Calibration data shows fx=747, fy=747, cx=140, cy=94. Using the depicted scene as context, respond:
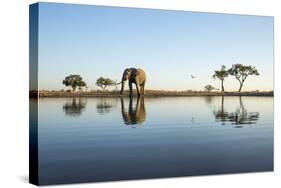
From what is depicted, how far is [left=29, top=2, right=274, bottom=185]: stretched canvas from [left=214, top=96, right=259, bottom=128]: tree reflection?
18 millimetres

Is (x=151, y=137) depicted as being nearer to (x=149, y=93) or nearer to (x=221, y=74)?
(x=149, y=93)

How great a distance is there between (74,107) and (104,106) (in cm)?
49

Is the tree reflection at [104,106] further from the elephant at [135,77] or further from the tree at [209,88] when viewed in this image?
the tree at [209,88]

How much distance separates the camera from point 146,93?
472 inches

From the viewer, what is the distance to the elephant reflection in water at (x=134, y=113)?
38.4ft

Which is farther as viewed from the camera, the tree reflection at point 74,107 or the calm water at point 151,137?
the tree reflection at point 74,107

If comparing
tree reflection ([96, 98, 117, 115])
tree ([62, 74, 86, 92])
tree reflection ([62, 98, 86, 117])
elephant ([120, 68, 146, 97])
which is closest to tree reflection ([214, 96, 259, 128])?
elephant ([120, 68, 146, 97])

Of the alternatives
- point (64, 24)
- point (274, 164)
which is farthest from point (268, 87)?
point (64, 24)

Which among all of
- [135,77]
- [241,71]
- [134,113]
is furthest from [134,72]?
[241,71]

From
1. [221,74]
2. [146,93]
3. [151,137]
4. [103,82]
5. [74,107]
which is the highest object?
[221,74]

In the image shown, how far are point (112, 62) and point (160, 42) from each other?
2.96 ft

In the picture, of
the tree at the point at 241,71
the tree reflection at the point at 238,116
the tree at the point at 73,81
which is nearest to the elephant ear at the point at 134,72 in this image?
the tree at the point at 73,81

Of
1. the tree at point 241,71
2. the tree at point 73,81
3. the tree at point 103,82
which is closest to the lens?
the tree at point 73,81

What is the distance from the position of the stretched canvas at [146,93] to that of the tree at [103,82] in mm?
17
